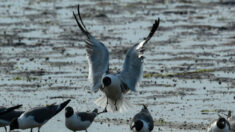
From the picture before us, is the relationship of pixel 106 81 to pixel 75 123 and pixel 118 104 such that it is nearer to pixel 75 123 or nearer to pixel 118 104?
pixel 118 104

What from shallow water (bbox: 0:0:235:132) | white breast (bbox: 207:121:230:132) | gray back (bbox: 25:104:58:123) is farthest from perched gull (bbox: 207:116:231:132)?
gray back (bbox: 25:104:58:123)

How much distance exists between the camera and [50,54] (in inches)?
842

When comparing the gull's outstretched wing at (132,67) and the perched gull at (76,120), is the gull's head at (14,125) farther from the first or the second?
the gull's outstretched wing at (132,67)

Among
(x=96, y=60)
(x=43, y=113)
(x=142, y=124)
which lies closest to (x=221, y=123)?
(x=142, y=124)

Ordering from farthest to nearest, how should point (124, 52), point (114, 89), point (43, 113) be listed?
point (124, 52) → point (114, 89) → point (43, 113)

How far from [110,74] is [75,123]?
5.61 feet

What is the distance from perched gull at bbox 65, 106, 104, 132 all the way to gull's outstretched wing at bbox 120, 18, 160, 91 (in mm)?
1459

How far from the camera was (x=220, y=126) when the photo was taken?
12.0 meters

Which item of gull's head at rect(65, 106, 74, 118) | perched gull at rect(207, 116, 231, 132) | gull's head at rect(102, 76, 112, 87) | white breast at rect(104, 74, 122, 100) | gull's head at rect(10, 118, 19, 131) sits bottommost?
gull's head at rect(10, 118, 19, 131)

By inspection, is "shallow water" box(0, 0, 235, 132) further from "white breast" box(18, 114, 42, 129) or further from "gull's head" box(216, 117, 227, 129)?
"gull's head" box(216, 117, 227, 129)

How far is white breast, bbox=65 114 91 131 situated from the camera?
42.5ft

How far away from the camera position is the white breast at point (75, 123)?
12.9 meters

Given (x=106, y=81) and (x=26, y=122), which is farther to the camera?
(x=106, y=81)

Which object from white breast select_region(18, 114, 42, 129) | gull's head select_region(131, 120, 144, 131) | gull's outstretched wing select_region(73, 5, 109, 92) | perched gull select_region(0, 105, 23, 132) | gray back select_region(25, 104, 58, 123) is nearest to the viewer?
gull's head select_region(131, 120, 144, 131)
